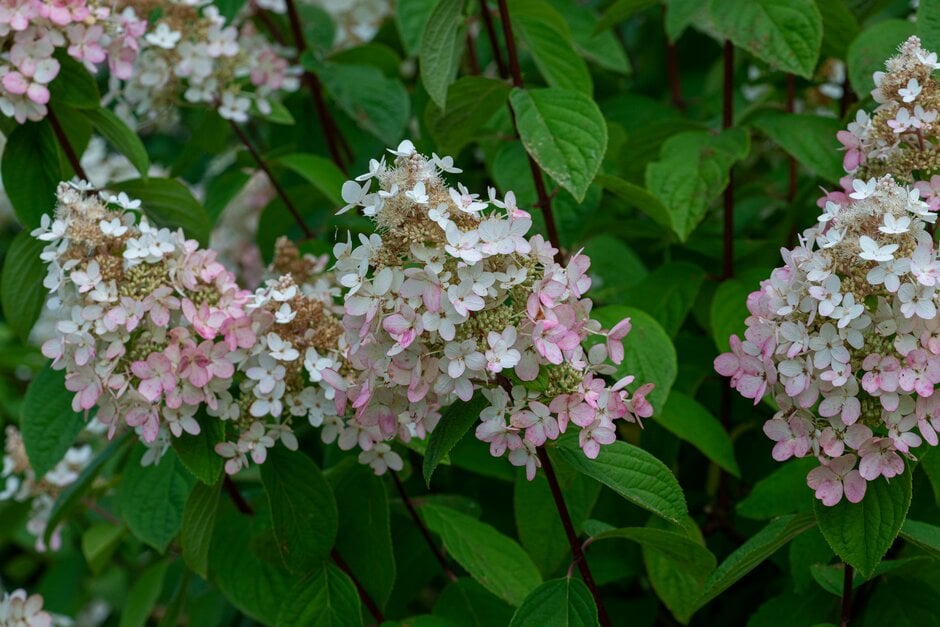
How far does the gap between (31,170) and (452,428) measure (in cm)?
93

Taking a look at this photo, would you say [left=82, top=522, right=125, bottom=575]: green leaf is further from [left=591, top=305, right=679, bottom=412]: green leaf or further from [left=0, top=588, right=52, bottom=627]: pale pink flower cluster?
[left=591, top=305, right=679, bottom=412]: green leaf

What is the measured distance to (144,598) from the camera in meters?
2.05

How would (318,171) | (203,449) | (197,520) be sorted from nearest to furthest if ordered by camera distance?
(203,449) → (197,520) → (318,171)

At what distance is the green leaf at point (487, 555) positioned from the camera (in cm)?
155

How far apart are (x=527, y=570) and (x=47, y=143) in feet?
3.29

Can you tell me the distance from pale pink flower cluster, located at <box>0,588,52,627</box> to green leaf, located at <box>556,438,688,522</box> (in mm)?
894

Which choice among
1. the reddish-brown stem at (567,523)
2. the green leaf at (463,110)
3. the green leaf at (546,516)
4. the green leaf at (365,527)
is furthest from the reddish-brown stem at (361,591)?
the green leaf at (463,110)

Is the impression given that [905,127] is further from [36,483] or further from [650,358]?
[36,483]

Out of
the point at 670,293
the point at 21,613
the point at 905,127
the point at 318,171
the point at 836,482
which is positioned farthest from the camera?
the point at 318,171

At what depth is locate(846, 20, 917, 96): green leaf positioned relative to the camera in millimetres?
1762

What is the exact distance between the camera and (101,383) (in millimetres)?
1381

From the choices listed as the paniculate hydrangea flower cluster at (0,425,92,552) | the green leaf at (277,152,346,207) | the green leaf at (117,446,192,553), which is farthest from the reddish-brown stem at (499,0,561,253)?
the paniculate hydrangea flower cluster at (0,425,92,552)

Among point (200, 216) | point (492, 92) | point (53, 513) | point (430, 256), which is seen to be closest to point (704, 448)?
point (492, 92)

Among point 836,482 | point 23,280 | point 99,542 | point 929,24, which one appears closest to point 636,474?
point 836,482
